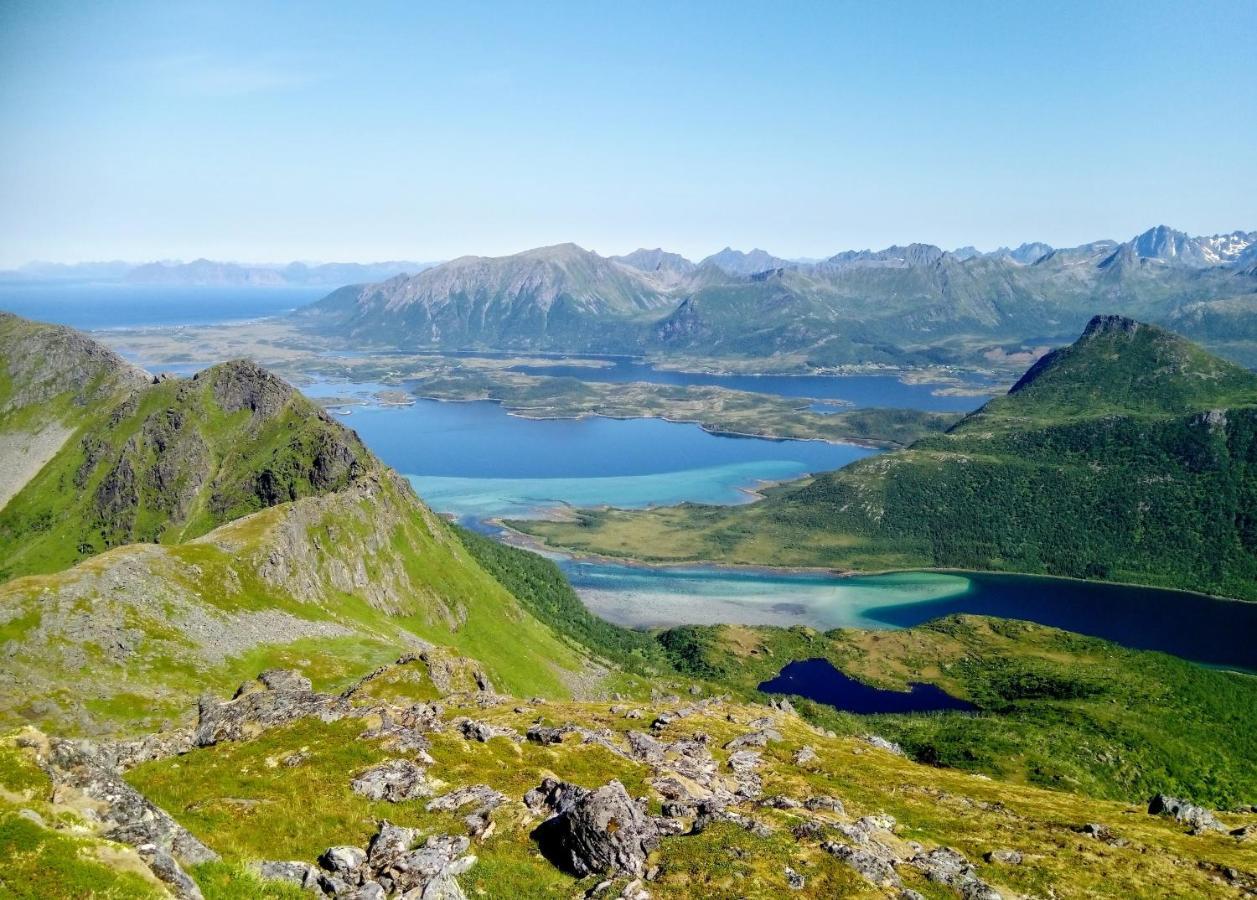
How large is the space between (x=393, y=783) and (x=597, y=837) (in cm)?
1589

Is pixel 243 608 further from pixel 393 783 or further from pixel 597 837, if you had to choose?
→ pixel 597 837

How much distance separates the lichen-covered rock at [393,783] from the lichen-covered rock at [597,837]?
948 cm

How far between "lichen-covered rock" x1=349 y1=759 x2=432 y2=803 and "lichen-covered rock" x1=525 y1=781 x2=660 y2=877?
9479 mm

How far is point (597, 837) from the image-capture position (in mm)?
40531

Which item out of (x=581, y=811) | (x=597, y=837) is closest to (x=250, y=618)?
(x=581, y=811)

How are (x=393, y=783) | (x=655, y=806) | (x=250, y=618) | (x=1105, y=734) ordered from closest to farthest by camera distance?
(x=393, y=783) < (x=655, y=806) < (x=250, y=618) < (x=1105, y=734)

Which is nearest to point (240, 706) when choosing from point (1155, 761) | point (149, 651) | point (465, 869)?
point (465, 869)

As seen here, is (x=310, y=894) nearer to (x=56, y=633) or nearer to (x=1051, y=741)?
(x=56, y=633)

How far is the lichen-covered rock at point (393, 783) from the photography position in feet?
156

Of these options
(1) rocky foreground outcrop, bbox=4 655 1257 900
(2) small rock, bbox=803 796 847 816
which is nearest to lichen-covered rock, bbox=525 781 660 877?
(1) rocky foreground outcrop, bbox=4 655 1257 900

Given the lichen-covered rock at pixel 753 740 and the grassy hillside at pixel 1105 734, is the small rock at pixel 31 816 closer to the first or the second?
the lichen-covered rock at pixel 753 740

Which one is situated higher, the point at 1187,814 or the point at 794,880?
the point at 794,880

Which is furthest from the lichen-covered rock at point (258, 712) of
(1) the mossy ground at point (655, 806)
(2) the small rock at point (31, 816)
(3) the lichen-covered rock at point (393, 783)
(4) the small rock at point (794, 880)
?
(4) the small rock at point (794, 880)

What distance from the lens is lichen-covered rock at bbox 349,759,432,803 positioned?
47.5 m
